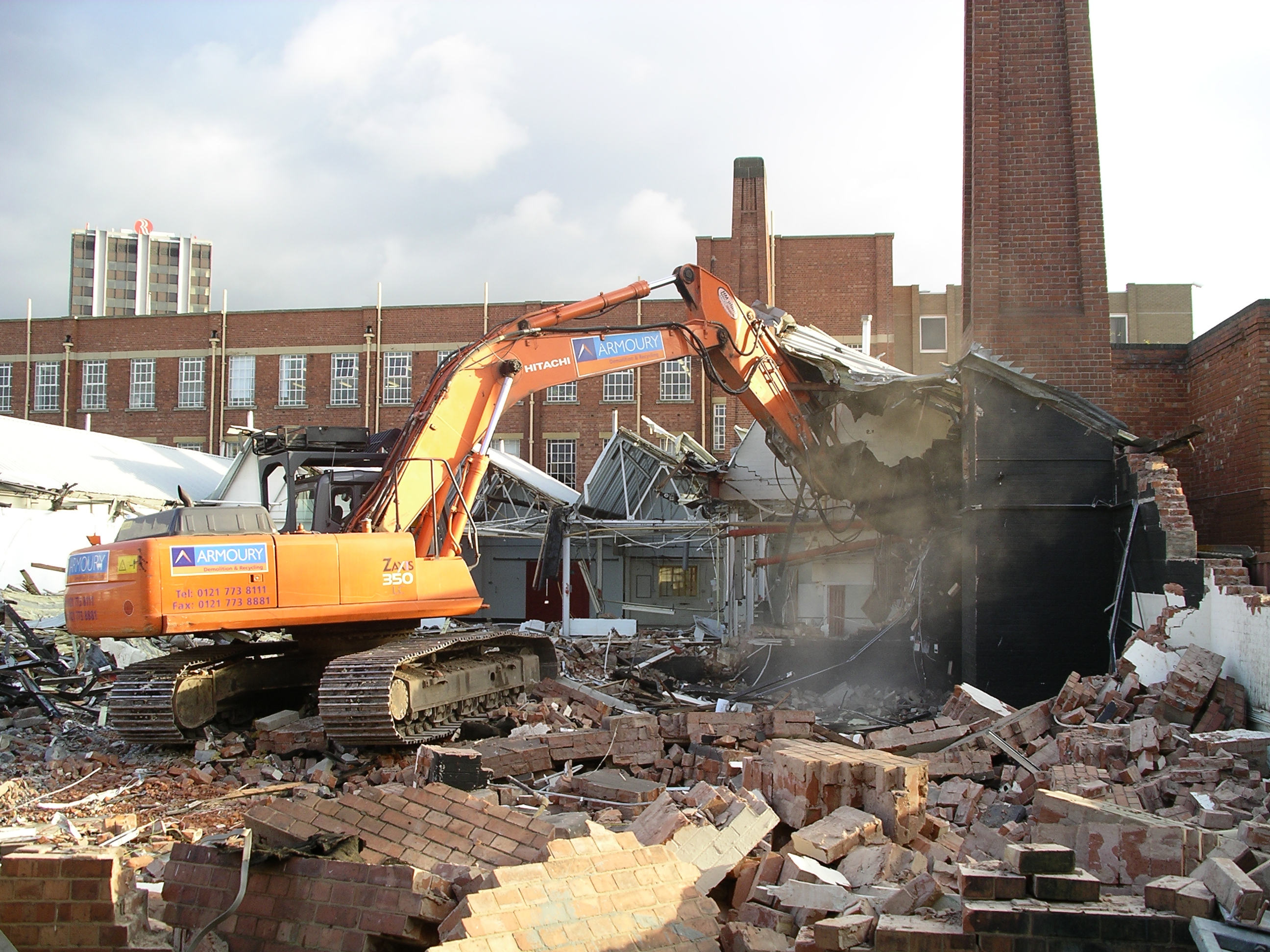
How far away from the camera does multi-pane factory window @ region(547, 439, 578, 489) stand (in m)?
36.0

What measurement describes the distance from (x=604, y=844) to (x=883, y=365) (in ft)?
32.5

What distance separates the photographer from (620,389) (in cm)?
3572

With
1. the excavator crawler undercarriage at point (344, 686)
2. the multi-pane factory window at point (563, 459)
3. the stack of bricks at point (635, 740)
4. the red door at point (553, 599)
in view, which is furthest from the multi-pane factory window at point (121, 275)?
the stack of bricks at point (635, 740)

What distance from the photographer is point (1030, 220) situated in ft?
40.0

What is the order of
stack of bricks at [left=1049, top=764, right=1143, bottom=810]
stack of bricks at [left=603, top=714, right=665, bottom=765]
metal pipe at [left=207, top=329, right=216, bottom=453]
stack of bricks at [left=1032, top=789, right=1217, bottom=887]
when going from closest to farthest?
stack of bricks at [left=1032, top=789, right=1217, bottom=887] → stack of bricks at [left=1049, top=764, right=1143, bottom=810] → stack of bricks at [left=603, top=714, right=665, bottom=765] → metal pipe at [left=207, top=329, right=216, bottom=453]

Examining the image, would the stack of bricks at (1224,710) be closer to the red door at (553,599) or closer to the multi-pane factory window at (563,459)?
the red door at (553,599)

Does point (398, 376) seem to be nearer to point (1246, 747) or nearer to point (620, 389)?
point (620, 389)

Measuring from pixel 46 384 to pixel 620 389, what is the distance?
23036 mm

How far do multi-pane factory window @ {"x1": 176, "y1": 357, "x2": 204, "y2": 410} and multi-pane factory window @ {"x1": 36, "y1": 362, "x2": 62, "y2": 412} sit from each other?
5349 millimetres

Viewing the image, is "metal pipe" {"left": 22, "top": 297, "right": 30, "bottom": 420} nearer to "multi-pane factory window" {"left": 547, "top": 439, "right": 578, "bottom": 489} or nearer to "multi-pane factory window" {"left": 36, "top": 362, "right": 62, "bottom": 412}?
"multi-pane factory window" {"left": 36, "top": 362, "right": 62, "bottom": 412}

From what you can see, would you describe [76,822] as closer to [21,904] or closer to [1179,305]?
[21,904]

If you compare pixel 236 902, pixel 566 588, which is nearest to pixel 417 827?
pixel 236 902

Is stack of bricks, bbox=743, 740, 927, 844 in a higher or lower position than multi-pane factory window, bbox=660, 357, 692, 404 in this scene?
lower

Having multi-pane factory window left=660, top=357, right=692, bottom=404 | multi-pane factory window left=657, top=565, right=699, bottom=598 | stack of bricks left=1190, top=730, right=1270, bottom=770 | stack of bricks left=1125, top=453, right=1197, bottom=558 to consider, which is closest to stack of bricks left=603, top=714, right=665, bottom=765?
stack of bricks left=1190, top=730, right=1270, bottom=770
